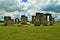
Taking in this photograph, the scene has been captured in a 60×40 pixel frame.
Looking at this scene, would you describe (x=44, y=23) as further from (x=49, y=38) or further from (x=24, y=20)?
(x=49, y=38)

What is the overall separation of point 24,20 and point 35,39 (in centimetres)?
3474

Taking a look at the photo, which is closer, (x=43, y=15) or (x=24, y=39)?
(x=24, y=39)

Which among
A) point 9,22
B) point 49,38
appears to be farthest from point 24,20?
point 49,38

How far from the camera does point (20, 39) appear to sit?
70.3 ft

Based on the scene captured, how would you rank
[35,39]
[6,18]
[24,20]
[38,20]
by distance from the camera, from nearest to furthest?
[35,39]
[38,20]
[6,18]
[24,20]

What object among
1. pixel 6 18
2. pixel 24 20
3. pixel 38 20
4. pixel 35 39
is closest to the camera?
pixel 35 39

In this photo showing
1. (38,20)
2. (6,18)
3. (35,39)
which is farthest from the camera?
(6,18)

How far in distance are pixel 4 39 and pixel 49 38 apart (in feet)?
16.5

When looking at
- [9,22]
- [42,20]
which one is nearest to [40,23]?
[42,20]

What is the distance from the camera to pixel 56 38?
21.9 meters

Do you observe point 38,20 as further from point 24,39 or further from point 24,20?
point 24,39

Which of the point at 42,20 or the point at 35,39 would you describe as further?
the point at 42,20

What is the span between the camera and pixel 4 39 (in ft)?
70.6

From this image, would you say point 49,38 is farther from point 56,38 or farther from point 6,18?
point 6,18
